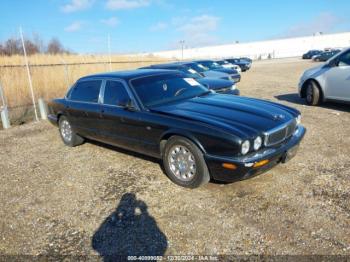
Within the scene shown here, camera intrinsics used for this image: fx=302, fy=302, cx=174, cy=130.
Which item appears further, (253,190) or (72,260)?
(253,190)

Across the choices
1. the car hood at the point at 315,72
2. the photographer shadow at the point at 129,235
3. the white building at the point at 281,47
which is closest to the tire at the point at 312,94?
the car hood at the point at 315,72

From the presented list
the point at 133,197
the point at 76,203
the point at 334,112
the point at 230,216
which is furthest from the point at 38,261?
the point at 334,112

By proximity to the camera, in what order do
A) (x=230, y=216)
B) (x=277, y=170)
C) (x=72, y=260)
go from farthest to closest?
1. (x=277, y=170)
2. (x=230, y=216)
3. (x=72, y=260)

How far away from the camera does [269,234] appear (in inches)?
121

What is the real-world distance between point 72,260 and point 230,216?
1.72 m

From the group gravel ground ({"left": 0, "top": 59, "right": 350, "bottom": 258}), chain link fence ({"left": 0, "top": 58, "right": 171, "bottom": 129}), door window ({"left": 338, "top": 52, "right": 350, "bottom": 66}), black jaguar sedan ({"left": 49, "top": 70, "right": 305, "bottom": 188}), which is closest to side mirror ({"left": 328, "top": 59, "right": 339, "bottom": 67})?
door window ({"left": 338, "top": 52, "right": 350, "bottom": 66})

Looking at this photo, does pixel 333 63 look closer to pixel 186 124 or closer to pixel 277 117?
pixel 277 117

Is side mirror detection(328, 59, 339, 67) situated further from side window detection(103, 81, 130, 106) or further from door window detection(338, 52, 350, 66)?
side window detection(103, 81, 130, 106)

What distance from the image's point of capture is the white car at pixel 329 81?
24.9 feet

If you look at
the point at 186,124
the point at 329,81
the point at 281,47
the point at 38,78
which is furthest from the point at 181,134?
the point at 281,47

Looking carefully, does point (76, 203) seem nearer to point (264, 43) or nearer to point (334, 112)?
point (334, 112)

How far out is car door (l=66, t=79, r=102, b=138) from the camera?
5.39 metres

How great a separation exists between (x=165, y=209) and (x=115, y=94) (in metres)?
2.21

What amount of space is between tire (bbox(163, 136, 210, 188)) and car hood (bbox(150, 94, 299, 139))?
36 cm
